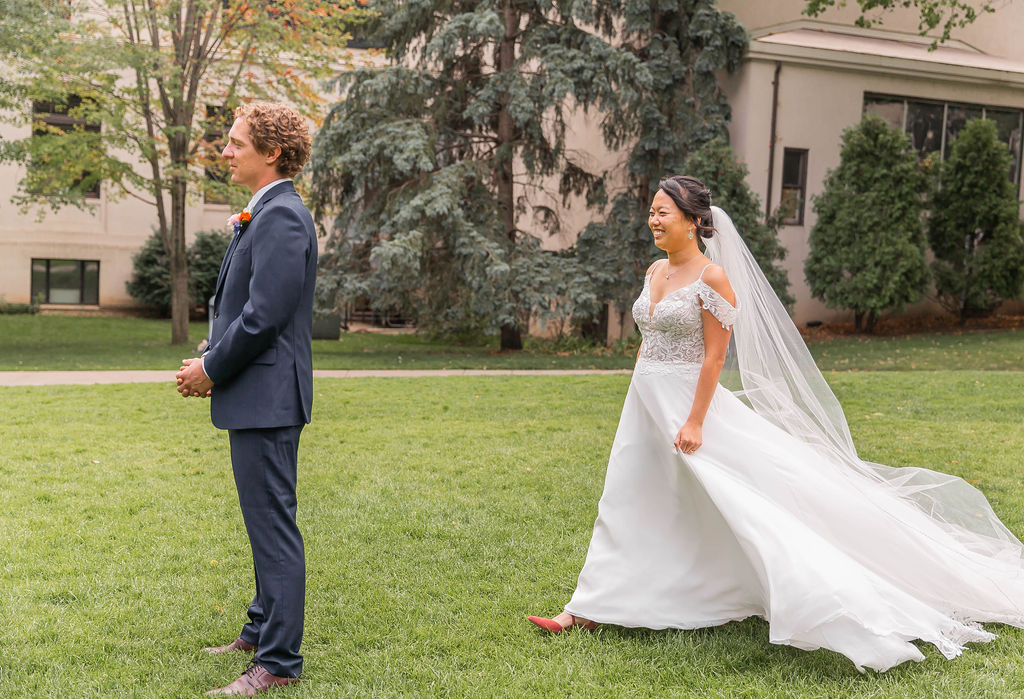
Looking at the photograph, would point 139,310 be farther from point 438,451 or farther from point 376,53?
point 438,451

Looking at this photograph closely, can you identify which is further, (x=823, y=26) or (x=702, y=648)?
(x=823, y=26)

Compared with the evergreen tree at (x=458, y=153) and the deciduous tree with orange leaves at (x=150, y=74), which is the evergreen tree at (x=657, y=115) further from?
the deciduous tree with orange leaves at (x=150, y=74)

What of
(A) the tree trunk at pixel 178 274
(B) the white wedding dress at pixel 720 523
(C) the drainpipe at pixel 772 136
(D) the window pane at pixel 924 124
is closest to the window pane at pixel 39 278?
(A) the tree trunk at pixel 178 274

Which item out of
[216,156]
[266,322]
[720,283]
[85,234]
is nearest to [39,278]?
[85,234]

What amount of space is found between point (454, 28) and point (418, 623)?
15348 millimetres

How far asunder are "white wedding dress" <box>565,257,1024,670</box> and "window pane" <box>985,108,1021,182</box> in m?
22.9

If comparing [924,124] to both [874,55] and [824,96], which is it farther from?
[824,96]

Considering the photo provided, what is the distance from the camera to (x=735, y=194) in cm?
1917

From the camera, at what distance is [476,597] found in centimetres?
491

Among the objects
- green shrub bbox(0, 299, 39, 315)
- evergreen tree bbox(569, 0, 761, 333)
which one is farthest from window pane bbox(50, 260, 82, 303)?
evergreen tree bbox(569, 0, 761, 333)

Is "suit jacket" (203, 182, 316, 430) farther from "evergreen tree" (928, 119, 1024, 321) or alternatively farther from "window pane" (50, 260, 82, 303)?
"window pane" (50, 260, 82, 303)

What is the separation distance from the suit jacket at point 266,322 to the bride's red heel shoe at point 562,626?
1.63 m

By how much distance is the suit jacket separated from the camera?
3.48 m

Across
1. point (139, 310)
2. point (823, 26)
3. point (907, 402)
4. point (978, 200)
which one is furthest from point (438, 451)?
point (139, 310)
